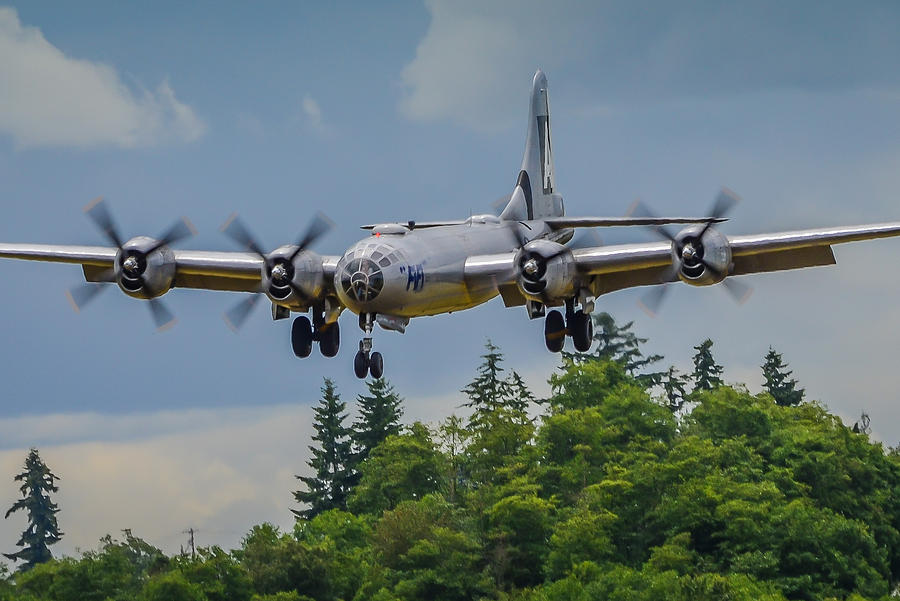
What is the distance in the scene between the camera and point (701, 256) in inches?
2168

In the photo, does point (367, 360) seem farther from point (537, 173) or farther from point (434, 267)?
point (537, 173)

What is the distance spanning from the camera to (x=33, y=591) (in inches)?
4402

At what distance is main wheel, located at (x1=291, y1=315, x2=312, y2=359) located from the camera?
58281 mm

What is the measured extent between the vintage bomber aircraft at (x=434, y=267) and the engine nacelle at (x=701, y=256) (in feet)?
0.11

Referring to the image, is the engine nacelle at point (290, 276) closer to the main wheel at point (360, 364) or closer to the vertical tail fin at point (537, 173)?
the main wheel at point (360, 364)

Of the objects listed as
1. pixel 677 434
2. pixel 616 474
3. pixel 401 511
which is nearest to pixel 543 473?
pixel 616 474

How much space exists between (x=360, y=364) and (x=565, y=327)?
28.9ft

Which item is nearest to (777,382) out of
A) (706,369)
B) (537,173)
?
(706,369)

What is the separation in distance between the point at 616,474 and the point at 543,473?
5.76 m

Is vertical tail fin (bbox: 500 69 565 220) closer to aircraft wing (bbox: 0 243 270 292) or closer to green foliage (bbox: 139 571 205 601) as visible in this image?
aircraft wing (bbox: 0 243 270 292)

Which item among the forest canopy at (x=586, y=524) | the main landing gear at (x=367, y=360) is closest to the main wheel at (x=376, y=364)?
the main landing gear at (x=367, y=360)

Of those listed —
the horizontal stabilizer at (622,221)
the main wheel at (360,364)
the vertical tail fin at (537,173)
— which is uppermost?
the vertical tail fin at (537,173)

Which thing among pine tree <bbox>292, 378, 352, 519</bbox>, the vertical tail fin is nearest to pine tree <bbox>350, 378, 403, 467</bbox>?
pine tree <bbox>292, 378, 352, 519</bbox>

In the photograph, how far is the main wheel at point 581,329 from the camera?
59.5m
